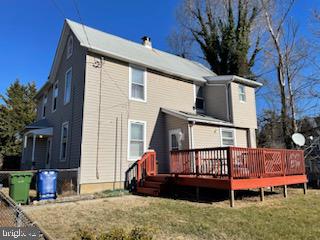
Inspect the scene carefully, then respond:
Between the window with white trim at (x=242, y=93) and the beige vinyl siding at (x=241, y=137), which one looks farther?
the window with white trim at (x=242, y=93)

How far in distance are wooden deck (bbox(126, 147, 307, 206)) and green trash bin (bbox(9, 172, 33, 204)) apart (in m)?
4.11

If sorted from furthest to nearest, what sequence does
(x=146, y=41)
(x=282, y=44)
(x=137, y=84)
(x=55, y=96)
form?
(x=282, y=44), (x=146, y=41), (x=55, y=96), (x=137, y=84)

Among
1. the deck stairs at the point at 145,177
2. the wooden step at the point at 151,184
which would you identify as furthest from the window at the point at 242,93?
the wooden step at the point at 151,184

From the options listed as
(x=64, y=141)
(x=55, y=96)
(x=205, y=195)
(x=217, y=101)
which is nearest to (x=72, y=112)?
(x=64, y=141)

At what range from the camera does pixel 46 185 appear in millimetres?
8617

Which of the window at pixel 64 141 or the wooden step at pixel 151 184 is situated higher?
the window at pixel 64 141

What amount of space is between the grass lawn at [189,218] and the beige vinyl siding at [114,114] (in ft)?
6.86

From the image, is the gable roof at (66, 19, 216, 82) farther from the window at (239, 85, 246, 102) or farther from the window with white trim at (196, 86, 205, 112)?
the window at (239, 85, 246, 102)

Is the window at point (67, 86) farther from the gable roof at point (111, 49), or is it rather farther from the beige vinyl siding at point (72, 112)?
the gable roof at point (111, 49)

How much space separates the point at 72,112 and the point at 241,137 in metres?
9.38

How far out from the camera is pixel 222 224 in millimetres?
5812

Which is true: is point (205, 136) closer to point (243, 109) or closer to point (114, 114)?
point (243, 109)

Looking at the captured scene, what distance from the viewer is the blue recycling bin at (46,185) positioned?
8.51 meters

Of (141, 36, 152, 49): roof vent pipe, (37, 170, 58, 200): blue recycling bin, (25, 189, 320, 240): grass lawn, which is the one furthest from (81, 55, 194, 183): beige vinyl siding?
(141, 36, 152, 49): roof vent pipe
